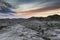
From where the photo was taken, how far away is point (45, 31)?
7.25m

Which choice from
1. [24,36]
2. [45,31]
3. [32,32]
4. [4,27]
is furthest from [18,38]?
[4,27]

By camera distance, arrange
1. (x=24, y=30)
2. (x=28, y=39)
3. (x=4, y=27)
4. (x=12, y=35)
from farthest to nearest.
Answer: (x=4, y=27), (x=24, y=30), (x=12, y=35), (x=28, y=39)

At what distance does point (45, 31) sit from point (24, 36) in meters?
1.14

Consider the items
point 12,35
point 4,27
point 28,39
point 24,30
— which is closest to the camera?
point 28,39

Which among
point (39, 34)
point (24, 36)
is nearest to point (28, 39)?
point (24, 36)

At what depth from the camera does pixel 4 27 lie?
27.2 feet

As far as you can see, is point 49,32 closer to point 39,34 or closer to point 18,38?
point 39,34

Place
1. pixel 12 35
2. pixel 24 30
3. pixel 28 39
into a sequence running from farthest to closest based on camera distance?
pixel 24 30
pixel 12 35
pixel 28 39

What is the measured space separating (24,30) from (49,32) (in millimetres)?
1176

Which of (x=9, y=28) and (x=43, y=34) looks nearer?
(x=43, y=34)

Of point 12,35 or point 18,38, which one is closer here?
point 18,38

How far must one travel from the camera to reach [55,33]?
6.93 meters

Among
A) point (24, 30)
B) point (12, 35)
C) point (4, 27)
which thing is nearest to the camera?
point (12, 35)

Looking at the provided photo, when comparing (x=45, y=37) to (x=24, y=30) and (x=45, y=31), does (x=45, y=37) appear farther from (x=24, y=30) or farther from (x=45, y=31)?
Result: (x=24, y=30)
